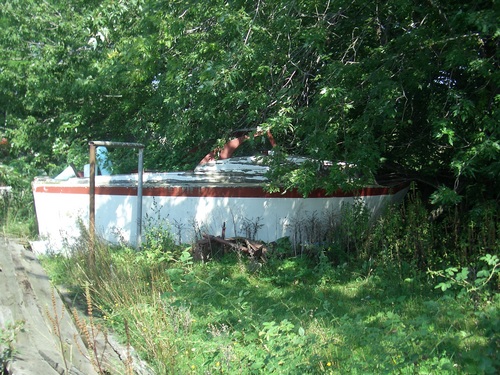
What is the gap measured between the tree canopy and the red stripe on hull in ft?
2.05

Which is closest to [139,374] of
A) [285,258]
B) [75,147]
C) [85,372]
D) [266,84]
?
[85,372]

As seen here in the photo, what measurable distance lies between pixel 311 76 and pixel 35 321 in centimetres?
567

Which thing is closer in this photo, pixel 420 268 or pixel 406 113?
pixel 420 268

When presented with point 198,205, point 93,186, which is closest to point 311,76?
Answer: point 198,205

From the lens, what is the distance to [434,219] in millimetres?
9453

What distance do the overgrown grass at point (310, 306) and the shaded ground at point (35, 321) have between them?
0.47 metres

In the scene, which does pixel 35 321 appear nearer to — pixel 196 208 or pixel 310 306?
pixel 310 306

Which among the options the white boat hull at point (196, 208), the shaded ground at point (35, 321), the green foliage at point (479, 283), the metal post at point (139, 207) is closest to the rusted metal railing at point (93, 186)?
the metal post at point (139, 207)

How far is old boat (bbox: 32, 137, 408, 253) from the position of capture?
991cm

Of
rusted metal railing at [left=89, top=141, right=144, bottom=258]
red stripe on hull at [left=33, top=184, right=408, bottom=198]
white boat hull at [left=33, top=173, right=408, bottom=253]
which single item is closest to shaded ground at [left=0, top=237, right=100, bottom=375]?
rusted metal railing at [left=89, top=141, right=144, bottom=258]

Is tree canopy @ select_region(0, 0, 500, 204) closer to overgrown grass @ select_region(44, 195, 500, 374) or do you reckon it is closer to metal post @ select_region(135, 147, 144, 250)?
metal post @ select_region(135, 147, 144, 250)

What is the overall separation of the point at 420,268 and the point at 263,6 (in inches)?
192

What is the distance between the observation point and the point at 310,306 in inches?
270

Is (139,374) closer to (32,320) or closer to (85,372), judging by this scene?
(85,372)
